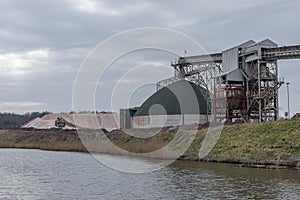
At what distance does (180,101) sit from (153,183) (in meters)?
54.7

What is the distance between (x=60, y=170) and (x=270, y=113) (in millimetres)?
38117

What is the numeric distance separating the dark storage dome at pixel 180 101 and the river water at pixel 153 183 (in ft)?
133

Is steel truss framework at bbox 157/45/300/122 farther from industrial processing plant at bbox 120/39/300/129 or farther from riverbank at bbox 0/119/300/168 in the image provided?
riverbank at bbox 0/119/300/168

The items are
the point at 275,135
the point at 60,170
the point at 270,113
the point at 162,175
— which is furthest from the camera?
the point at 270,113

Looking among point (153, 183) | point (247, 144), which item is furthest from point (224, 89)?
point (153, 183)

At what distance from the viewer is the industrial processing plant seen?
226ft

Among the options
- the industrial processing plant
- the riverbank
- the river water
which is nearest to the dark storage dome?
the industrial processing plant

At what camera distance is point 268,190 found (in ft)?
94.0

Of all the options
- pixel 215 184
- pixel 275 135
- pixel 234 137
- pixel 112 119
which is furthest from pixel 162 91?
pixel 215 184

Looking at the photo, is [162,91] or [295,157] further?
[162,91]

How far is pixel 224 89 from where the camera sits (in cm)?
7156

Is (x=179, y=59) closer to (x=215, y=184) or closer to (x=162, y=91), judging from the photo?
(x=162, y=91)

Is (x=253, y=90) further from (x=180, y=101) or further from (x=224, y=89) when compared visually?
(x=180, y=101)

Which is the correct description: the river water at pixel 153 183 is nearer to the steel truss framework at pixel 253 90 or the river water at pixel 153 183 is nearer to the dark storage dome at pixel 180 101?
the steel truss framework at pixel 253 90
